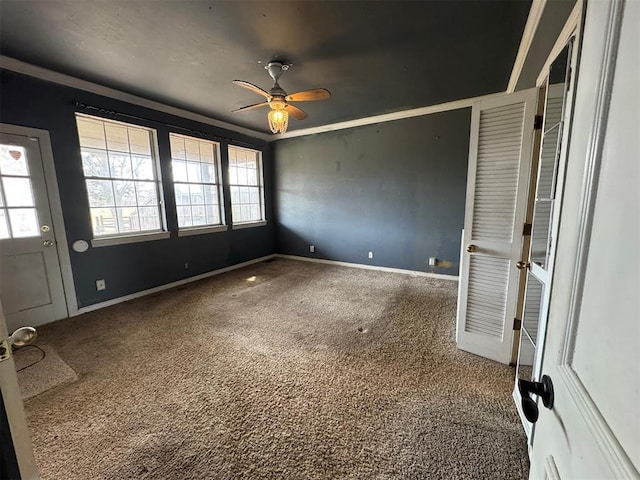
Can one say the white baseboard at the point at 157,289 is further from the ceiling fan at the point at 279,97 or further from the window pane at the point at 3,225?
the ceiling fan at the point at 279,97

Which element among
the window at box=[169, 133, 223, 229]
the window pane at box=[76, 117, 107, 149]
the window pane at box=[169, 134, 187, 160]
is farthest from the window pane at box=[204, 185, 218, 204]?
→ the window pane at box=[76, 117, 107, 149]

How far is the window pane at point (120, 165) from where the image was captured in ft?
11.2

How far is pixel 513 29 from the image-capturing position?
86.4 inches

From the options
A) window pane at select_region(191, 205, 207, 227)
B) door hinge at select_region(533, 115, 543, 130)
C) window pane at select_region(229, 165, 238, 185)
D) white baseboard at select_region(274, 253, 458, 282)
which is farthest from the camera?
window pane at select_region(229, 165, 238, 185)

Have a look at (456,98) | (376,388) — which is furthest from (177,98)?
(376,388)

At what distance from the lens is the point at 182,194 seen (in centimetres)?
421

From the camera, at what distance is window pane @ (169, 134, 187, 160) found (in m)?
4.01

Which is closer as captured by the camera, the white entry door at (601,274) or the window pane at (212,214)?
the white entry door at (601,274)

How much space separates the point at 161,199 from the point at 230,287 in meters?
1.62

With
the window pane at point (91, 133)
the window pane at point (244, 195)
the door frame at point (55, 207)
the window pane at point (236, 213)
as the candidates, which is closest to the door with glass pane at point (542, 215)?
the door frame at point (55, 207)

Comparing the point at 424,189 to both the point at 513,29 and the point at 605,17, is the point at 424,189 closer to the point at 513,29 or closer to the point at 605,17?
the point at 513,29

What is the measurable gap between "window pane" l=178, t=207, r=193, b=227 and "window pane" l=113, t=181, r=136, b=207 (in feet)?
2.13

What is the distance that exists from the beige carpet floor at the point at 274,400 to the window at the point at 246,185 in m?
2.59

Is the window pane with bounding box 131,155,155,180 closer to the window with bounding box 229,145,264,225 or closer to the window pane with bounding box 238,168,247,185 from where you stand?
the window with bounding box 229,145,264,225
